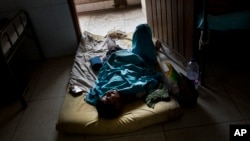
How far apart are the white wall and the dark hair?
1.28m

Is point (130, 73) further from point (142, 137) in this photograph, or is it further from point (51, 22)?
point (51, 22)

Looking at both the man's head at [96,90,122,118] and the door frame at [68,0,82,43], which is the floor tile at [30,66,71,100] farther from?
the man's head at [96,90,122,118]

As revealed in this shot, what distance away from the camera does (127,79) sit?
1870 mm

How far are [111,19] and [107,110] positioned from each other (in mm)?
2281

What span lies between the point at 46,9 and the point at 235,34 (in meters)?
1.85

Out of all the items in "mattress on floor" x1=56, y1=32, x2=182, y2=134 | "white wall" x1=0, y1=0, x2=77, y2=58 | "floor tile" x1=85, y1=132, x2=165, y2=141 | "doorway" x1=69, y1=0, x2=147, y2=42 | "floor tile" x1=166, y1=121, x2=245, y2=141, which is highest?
"white wall" x1=0, y1=0, x2=77, y2=58

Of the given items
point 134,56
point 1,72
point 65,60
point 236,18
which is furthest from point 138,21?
point 1,72

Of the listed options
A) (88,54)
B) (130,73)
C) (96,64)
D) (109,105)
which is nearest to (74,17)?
(88,54)

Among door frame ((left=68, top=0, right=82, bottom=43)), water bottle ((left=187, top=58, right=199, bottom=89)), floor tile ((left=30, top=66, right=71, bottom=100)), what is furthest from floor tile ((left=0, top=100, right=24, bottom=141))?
water bottle ((left=187, top=58, right=199, bottom=89))

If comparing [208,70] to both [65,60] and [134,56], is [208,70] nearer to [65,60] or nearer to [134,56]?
[134,56]

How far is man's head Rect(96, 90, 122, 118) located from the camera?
1.61 metres

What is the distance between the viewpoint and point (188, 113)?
1713 millimetres

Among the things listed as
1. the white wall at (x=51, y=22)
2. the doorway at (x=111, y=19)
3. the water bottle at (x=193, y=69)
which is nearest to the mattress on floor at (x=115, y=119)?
the water bottle at (x=193, y=69)

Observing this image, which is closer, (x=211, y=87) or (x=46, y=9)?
(x=211, y=87)
